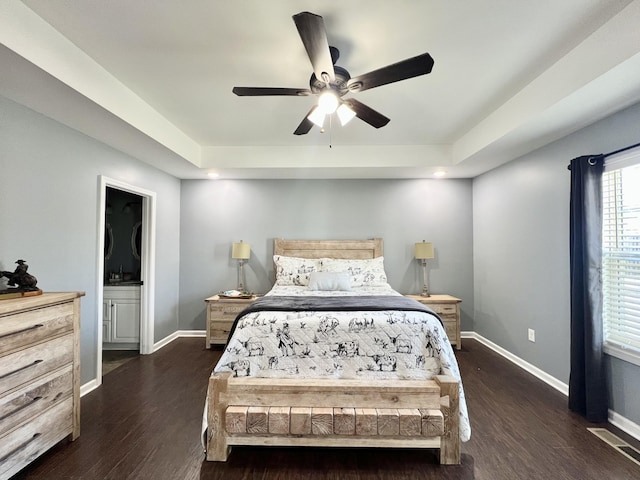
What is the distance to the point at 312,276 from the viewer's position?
12.1 feet

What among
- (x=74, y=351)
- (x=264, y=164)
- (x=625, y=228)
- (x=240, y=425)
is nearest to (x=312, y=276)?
(x=264, y=164)

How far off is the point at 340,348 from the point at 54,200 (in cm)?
257

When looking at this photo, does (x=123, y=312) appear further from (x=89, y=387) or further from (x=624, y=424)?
(x=624, y=424)

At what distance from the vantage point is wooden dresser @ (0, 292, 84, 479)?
1.59 meters

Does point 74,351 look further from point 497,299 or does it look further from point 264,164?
point 497,299

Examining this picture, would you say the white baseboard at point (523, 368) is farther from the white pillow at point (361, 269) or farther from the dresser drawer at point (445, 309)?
the white pillow at point (361, 269)

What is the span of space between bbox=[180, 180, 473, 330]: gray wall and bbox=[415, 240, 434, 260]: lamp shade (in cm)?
24

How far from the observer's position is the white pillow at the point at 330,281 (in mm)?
3553

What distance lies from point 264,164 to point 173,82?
5.20ft

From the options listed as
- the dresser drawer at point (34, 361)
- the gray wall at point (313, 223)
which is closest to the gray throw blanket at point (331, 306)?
the dresser drawer at point (34, 361)

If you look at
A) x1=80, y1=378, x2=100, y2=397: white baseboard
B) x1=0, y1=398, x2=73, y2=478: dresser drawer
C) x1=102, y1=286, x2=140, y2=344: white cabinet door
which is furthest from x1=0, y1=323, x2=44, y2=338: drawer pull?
x1=102, y1=286, x2=140, y2=344: white cabinet door

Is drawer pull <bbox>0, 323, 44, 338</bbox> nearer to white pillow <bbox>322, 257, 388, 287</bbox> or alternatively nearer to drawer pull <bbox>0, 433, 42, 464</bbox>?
drawer pull <bbox>0, 433, 42, 464</bbox>

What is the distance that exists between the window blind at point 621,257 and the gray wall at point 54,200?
173 inches

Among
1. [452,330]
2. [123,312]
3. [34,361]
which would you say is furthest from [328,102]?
[123,312]
